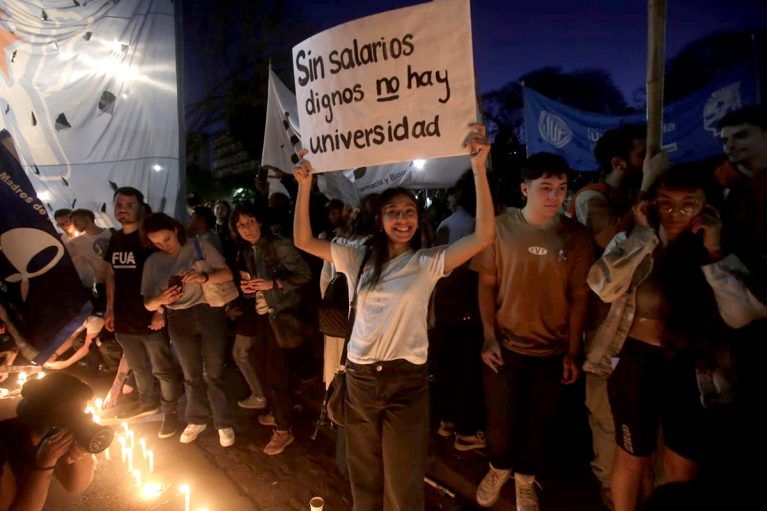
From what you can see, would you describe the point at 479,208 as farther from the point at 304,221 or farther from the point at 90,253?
the point at 90,253

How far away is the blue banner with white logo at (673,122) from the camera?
16.6ft

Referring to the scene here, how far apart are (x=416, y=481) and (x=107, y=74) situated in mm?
6420

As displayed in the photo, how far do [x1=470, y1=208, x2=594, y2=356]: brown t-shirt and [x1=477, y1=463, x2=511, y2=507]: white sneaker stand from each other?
38.0 inches

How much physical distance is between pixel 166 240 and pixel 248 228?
804mm

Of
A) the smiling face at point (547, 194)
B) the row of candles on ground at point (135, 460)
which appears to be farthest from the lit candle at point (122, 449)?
the smiling face at point (547, 194)

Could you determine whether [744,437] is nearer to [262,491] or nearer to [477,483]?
[477,483]

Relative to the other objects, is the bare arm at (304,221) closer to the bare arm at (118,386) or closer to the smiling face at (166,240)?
the smiling face at (166,240)

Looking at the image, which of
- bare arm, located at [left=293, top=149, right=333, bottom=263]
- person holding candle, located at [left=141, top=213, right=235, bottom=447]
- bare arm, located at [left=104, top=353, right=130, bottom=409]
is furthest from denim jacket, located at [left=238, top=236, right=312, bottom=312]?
bare arm, located at [left=104, top=353, right=130, bottom=409]

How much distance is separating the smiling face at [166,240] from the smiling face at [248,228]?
635 millimetres

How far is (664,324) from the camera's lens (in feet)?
7.32

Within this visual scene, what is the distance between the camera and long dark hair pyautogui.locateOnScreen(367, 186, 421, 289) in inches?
98.0

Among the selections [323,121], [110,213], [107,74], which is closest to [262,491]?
[323,121]

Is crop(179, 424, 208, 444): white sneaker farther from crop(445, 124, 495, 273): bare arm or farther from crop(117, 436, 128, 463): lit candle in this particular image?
crop(445, 124, 495, 273): bare arm

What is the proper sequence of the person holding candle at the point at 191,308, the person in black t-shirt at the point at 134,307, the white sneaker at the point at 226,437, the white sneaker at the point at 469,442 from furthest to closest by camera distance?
the person in black t-shirt at the point at 134,307 < the white sneaker at the point at 226,437 < the person holding candle at the point at 191,308 < the white sneaker at the point at 469,442
